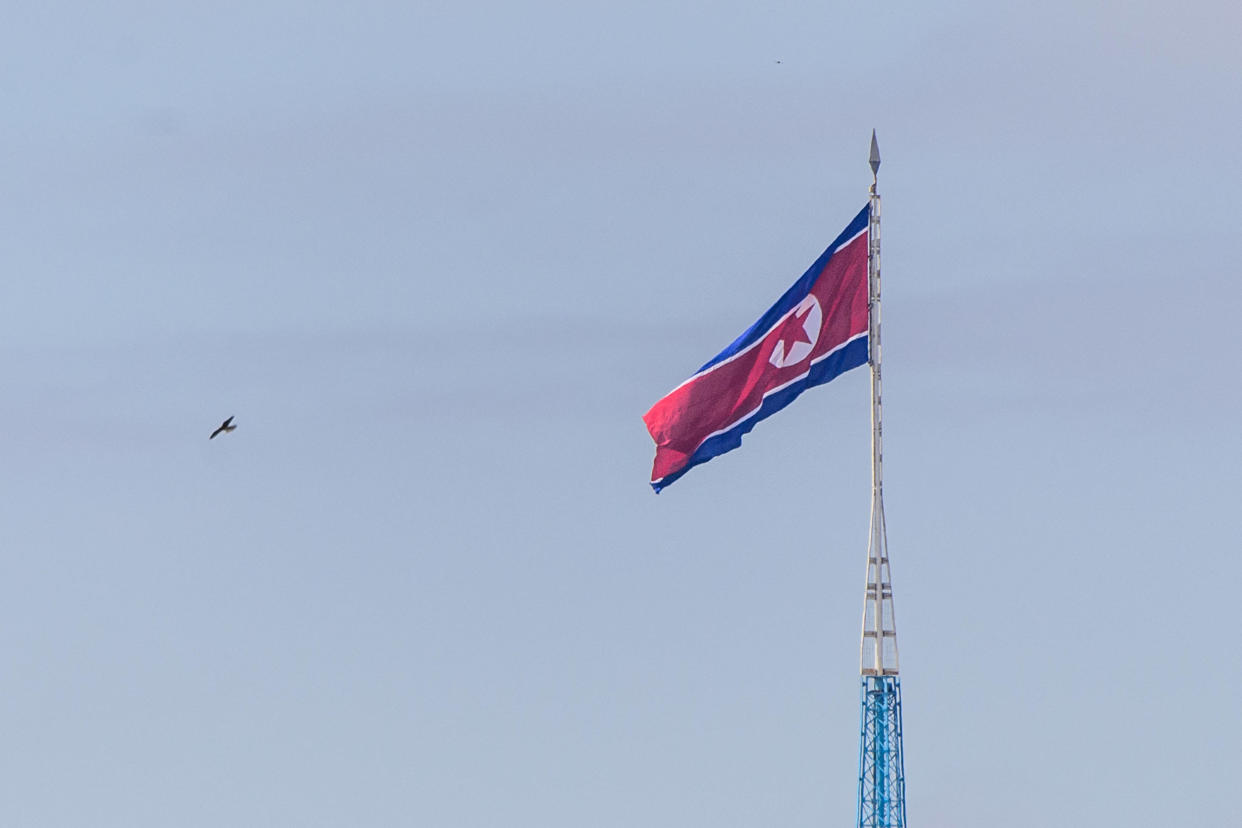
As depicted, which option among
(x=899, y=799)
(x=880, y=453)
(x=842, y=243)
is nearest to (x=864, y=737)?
(x=899, y=799)

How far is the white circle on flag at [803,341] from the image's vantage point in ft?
482

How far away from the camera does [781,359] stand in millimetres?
147250

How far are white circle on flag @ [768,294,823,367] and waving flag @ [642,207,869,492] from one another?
0.05m

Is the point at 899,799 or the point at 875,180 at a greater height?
the point at 875,180

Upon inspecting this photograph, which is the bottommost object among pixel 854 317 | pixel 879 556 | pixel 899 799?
pixel 899 799

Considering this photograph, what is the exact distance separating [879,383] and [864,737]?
632 inches

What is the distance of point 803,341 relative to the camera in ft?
483

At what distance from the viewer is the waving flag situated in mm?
146875

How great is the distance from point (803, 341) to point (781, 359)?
131 cm

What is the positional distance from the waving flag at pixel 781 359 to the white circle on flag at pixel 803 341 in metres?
0.05

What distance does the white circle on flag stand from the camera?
5787 inches

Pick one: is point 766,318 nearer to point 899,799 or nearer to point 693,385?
point 693,385

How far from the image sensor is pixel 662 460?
486 ft

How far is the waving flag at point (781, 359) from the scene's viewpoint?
14688 cm
